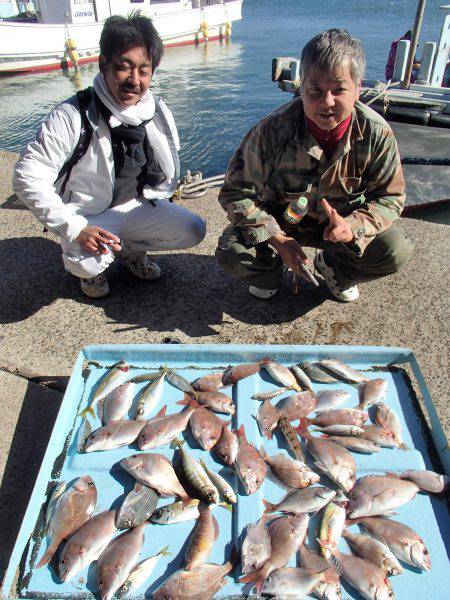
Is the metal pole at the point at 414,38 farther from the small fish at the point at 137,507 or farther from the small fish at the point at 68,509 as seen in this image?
the small fish at the point at 68,509

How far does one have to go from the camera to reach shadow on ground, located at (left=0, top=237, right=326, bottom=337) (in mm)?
3154

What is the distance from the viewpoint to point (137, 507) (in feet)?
6.26

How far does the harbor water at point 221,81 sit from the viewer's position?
40.5 feet

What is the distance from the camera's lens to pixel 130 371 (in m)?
2.56

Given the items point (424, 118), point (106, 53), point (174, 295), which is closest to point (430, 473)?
point (174, 295)

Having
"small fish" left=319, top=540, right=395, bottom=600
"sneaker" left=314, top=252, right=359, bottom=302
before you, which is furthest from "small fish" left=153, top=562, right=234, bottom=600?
"sneaker" left=314, top=252, right=359, bottom=302

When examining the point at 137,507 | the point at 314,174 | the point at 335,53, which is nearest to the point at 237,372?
the point at 137,507

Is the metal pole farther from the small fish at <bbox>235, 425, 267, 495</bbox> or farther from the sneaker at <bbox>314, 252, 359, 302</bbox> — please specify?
the small fish at <bbox>235, 425, 267, 495</bbox>

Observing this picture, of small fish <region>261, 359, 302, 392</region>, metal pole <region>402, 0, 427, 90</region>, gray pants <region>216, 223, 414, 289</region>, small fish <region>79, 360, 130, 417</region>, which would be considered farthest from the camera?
metal pole <region>402, 0, 427, 90</region>

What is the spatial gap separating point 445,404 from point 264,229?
1.35 metres

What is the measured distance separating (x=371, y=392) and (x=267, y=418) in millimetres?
550

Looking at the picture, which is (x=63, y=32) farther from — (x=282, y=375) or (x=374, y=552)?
(x=374, y=552)

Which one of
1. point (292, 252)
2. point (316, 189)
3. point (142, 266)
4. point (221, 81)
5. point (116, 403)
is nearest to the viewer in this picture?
point (116, 403)

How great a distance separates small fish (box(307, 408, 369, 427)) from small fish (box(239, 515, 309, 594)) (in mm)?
500
